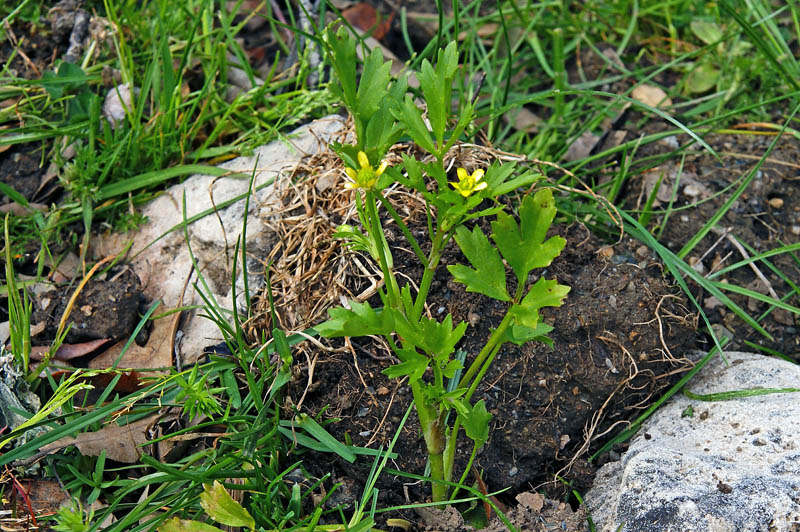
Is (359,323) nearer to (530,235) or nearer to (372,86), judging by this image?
(530,235)

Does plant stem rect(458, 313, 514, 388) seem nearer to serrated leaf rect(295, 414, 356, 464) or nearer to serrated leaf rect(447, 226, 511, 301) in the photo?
serrated leaf rect(447, 226, 511, 301)

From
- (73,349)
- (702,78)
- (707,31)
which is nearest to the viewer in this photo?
(73,349)

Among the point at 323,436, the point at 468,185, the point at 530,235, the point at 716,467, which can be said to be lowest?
the point at 716,467

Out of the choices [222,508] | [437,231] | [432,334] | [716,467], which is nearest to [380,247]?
[437,231]

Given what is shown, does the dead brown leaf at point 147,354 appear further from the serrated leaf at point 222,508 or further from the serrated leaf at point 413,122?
the serrated leaf at point 413,122

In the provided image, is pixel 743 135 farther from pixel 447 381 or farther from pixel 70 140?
pixel 70 140

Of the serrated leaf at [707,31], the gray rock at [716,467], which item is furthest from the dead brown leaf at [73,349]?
the serrated leaf at [707,31]

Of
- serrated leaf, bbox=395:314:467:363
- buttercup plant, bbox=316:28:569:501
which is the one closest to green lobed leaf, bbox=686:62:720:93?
buttercup plant, bbox=316:28:569:501
